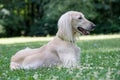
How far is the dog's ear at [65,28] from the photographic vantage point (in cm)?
917

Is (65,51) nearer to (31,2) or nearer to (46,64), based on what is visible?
(46,64)

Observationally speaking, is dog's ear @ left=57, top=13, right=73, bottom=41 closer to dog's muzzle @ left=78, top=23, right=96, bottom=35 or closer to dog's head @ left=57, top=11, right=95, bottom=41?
dog's head @ left=57, top=11, right=95, bottom=41

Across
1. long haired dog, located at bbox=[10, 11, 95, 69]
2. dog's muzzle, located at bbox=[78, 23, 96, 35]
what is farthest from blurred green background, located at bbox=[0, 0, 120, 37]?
long haired dog, located at bbox=[10, 11, 95, 69]

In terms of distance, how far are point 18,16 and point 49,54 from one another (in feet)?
111

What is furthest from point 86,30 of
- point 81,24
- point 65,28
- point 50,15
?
point 50,15

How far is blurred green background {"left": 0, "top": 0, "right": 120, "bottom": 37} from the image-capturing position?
3903 cm

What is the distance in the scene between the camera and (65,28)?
9180 mm

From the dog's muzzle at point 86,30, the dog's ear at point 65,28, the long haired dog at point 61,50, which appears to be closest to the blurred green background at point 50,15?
the dog's muzzle at point 86,30

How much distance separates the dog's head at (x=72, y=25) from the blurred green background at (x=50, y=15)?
95.3 ft

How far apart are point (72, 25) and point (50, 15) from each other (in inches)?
1162

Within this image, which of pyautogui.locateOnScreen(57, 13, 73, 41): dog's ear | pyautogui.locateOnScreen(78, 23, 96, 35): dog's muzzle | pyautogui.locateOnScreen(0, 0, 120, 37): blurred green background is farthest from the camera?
pyautogui.locateOnScreen(0, 0, 120, 37): blurred green background

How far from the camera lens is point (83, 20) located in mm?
9570

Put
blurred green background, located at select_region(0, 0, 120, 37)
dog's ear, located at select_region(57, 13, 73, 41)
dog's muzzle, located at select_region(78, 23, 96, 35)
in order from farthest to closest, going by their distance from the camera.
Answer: blurred green background, located at select_region(0, 0, 120, 37)
dog's muzzle, located at select_region(78, 23, 96, 35)
dog's ear, located at select_region(57, 13, 73, 41)

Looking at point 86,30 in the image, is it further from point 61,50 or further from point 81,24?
point 61,50
